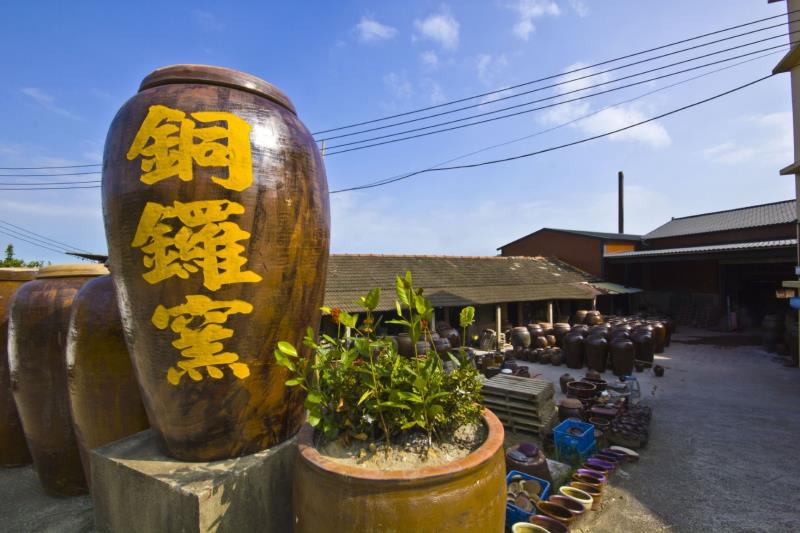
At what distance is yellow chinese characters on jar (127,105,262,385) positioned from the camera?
2219 millimetres

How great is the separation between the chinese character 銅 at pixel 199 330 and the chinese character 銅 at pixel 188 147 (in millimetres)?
685

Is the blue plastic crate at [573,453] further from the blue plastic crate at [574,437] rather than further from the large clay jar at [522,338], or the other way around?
the large clay jar at [522,338]

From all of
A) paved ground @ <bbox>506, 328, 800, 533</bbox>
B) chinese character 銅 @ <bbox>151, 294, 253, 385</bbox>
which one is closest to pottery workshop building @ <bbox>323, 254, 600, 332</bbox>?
paved ground @ <bbox>506, 328, 800, 533</bbox>

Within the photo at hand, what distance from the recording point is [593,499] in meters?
3.63

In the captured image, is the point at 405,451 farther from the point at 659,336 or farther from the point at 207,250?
the point at 659,336

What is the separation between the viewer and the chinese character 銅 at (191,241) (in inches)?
87.3

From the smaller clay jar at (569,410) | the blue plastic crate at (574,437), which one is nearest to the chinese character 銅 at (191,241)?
the blue plastic crate at (574,437)

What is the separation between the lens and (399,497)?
170 cm

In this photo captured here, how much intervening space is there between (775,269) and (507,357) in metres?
15.4

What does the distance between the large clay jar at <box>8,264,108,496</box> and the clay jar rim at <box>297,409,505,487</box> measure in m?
2.76

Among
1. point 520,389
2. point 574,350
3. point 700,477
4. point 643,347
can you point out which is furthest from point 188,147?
point 643,347

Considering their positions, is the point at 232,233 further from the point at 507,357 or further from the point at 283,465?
the point at 507,357

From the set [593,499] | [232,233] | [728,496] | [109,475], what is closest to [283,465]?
[109,475]

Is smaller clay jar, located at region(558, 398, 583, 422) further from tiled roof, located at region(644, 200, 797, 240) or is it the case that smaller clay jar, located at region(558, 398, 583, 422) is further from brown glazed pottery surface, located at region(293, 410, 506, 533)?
tiled roof, located at region(644, 200, 797, 240)
